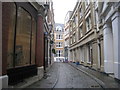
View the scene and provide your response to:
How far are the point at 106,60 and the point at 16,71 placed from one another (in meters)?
7.21

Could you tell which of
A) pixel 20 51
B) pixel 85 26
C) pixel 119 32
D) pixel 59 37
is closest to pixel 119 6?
pixel 119 32

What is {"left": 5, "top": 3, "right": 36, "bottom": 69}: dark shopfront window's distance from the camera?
344 inches

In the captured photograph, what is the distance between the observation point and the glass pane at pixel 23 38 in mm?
9781

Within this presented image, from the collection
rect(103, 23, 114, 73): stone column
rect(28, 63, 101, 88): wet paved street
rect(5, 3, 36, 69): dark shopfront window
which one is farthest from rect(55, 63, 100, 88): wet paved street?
rect(5, 3, 36, 69): dark shopfront window

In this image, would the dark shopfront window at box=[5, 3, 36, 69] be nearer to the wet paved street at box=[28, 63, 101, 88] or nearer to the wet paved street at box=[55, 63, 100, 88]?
the wet paved street at box=[28, 63, 101, 88]

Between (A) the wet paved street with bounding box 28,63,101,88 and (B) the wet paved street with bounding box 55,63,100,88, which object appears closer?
(A) the wet paved street with bounding box 28,63,101,88

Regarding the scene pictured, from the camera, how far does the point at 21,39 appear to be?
10.2 metres

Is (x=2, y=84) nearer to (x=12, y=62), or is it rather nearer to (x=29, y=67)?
(x=12, y=62)

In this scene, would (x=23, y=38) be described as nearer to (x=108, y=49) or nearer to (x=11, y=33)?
(x=11, y=33)

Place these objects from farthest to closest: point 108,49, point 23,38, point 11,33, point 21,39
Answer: point 108,49
point 23,38
point 21,39
point 11,33

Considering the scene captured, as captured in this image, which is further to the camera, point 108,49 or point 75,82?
point 108,49

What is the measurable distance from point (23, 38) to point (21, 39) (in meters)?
0.27

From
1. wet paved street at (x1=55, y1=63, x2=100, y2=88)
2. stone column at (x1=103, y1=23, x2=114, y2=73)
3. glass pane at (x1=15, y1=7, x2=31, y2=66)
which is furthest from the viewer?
stone column at (x1=103, y1=23, x2=114, y2=73)

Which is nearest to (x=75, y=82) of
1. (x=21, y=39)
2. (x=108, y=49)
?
(x=21, y=39)
